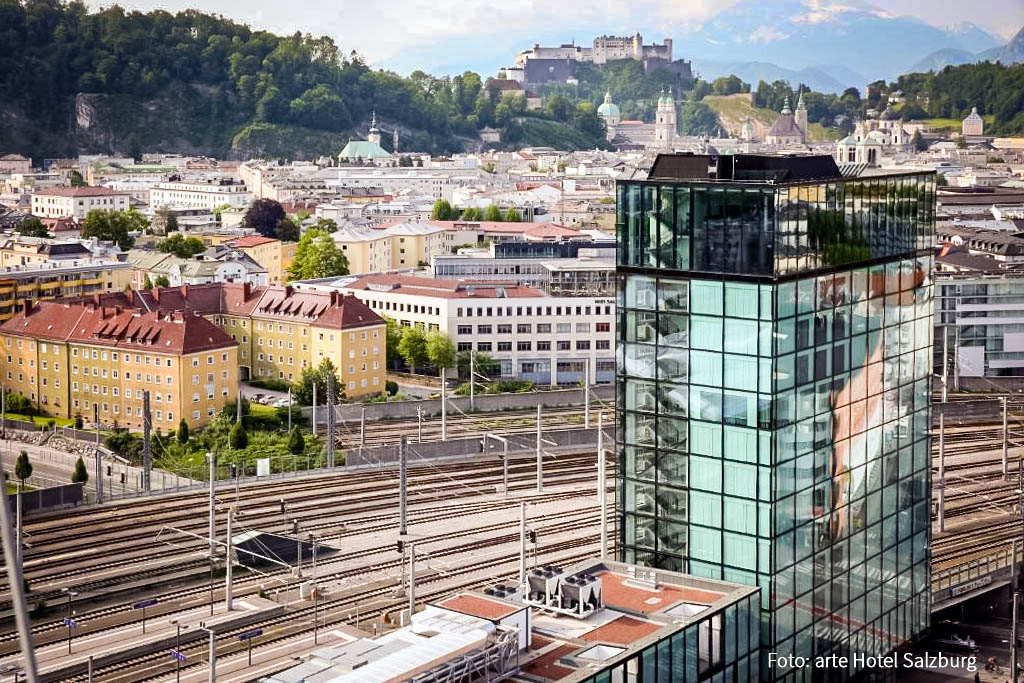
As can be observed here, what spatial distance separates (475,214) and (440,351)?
31.4 metres

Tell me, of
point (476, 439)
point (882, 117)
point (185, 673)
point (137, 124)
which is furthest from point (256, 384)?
point (882, 117)

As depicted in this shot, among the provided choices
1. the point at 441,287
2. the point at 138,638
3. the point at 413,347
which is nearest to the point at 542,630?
the point at 138,638

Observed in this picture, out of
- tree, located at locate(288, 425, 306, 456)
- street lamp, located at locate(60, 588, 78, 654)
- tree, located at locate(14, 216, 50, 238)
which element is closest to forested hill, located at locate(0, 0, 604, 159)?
tree, located at locate(14, 216, 50, 238)

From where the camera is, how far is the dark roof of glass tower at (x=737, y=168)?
17516 mm

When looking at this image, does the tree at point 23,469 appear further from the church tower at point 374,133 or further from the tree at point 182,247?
the church tower at point 374,133

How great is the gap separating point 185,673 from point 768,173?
919 centimetres

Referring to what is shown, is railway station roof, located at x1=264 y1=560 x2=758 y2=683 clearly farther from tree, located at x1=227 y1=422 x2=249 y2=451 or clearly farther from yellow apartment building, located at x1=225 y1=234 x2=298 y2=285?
yellow apartment building, located at x1=225 y1=234 x2=298 y2=285

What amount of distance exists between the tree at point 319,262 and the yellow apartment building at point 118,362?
616 inches

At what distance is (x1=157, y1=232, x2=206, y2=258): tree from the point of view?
55.8 m

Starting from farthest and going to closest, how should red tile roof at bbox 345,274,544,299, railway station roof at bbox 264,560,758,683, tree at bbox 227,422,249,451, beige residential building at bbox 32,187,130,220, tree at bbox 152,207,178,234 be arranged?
beige residential building at bbox 32,187,130,220, tree at bbox 152,207,178,234, red tile roof at bbox 345,274,544,299, tree at bbox 227,422,249,451, railway station roof at bbox 264,560,758,683

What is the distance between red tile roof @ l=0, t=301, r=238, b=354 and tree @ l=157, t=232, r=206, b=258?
47.9 feet

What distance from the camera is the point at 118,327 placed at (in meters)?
38.4

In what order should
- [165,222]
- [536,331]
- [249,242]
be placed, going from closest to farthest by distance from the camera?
[536,331] → [249,242] → [165,222]

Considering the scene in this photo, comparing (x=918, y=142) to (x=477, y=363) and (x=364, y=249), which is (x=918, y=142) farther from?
(x=477, y=363)
